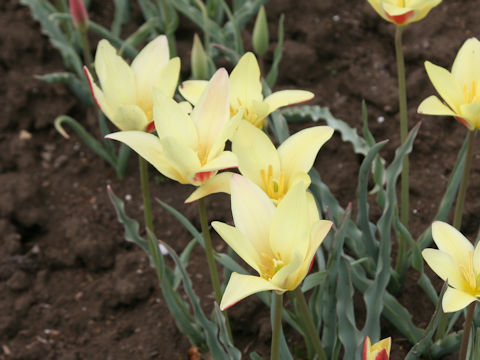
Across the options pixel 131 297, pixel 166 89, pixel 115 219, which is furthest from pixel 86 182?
pixel 166 89

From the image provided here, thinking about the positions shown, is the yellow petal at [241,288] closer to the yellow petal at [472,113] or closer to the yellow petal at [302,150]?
the yellow petal at [302,150]

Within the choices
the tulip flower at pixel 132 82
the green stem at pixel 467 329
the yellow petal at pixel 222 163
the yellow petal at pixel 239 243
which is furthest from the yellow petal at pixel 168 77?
the green stem at pixel 467 329

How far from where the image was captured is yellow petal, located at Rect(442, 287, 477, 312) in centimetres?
93

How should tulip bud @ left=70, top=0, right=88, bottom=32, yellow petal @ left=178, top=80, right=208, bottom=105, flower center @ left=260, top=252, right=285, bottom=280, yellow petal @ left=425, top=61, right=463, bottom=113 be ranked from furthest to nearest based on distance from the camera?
tulip bud @ left=70, top=0, right=88, bottom=32 < yellow petal @ left=178, top=80, right=208, bottom=105 < yellow petal @ left=425, top=61, right=463, bottom=113 < flower center @ left=260, top=252, right=285, bottom=280

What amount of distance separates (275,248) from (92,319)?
33.8 inches

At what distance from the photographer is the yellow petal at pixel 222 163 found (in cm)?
100

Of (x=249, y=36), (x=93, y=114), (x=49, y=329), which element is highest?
(x=249, y=36)

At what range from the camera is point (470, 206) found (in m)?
1.75

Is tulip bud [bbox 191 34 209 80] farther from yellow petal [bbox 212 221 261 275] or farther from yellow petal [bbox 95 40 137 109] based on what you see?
yellow petal [bbox 212 221 261 275]

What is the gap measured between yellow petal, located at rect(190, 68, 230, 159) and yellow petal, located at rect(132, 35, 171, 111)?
0.59 feet

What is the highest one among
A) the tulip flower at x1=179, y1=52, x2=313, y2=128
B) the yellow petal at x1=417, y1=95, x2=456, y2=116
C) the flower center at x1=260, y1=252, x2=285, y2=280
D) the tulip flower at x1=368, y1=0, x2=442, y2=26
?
the tulip flower at x1=368, y1=0, x2=442, y2=26

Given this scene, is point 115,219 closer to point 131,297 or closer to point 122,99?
point 131,297

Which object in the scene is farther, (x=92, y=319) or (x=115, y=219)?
(x=115, y=219)

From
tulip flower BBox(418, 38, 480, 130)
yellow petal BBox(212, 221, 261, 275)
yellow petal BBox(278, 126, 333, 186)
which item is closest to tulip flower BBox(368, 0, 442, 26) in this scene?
tulip flower BBox(418, 38, 480, 130)
